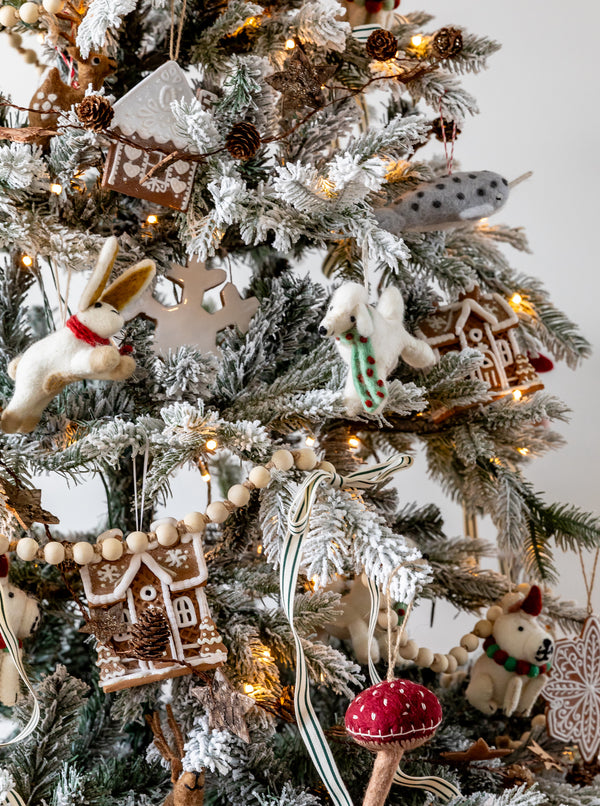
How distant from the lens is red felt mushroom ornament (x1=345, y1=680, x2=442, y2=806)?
1.93ft

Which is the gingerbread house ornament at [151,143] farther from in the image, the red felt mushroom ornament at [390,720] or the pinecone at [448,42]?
the red felt mushroom ornament at [390,720]

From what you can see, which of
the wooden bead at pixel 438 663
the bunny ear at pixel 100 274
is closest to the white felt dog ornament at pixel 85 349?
the bunny ear at pixel 100 274

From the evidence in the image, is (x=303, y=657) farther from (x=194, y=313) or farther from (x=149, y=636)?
(x=194, y=313)

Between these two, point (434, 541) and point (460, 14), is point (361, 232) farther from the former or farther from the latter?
point (460, 14)

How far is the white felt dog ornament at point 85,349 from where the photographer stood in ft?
2.12

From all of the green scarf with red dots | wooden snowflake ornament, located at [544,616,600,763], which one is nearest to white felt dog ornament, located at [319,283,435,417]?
the green scarf with red dots

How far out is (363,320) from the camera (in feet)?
2.23

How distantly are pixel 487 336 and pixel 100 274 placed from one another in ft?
1.30

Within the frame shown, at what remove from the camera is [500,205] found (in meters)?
0.81

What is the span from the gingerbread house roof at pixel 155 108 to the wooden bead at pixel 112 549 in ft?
1.01

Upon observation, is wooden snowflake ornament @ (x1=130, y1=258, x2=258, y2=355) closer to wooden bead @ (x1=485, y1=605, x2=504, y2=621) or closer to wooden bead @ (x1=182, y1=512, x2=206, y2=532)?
wooden bead @ (x1=182, y1=512, x2=206, y2=532)

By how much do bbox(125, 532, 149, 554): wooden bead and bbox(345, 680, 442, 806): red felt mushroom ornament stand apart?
19 centimetres

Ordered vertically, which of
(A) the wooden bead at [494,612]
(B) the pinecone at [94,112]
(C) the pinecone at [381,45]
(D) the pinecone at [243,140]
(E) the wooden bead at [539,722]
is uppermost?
(C) the pinecone at [381,45]

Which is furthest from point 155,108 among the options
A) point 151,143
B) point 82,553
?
point 82,553
